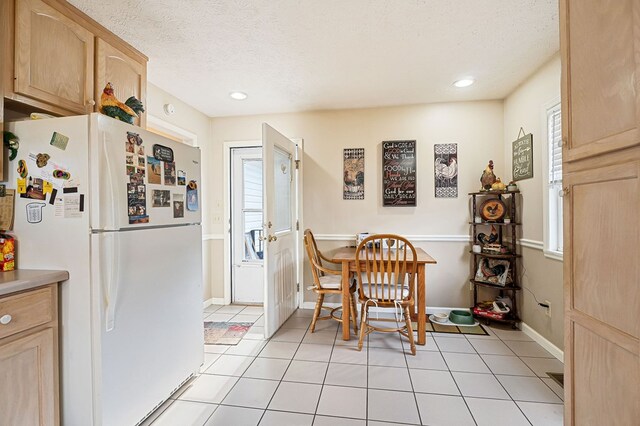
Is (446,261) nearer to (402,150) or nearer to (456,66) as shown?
(402,150)

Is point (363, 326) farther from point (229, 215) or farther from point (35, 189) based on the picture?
point (35, 189)

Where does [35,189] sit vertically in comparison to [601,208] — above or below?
above

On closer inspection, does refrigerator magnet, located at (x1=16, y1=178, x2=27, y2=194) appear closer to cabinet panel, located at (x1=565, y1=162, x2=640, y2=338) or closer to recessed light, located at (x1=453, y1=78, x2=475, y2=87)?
cabinet panel, located at (x1=565, y1=162, x2=640, y2=338)

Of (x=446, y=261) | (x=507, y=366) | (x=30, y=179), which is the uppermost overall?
(x=30, y=179)

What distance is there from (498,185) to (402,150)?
3.40ft

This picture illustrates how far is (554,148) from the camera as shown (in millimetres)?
2387

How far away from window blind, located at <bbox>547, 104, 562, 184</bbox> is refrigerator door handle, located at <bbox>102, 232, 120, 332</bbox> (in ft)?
10.0

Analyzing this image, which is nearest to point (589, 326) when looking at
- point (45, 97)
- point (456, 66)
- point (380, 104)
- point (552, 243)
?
point (552, 243)

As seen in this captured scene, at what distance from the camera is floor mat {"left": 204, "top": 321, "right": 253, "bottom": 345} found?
2.68 metres

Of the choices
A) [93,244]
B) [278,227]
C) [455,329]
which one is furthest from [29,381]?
[455,329]

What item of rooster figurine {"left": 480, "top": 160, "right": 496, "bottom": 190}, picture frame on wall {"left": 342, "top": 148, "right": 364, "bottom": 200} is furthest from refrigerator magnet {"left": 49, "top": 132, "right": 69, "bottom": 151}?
rooster figurine {"left": 480, "top": 160, "right": 496, "bottom": 190}

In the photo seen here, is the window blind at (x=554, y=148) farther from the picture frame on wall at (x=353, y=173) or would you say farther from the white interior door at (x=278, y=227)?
the white interior door at (x=278, y=227)

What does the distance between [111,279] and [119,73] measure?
1431 millimetres

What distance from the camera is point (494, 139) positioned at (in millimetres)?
3207
